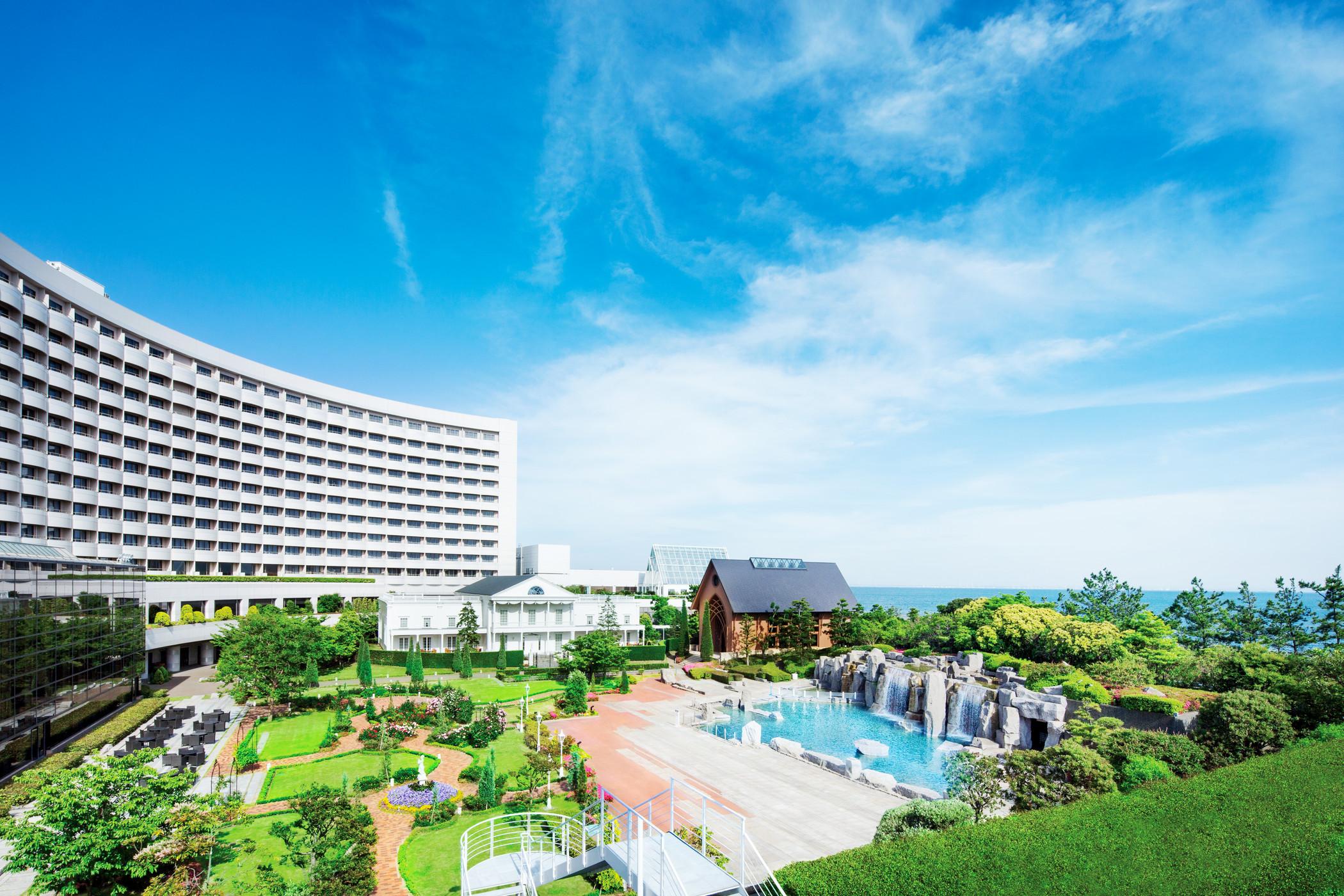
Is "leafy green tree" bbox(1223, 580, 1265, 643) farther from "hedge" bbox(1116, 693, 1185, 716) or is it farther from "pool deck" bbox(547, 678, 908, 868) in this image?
"pool deck" bbox(547, 678, 908, 868)

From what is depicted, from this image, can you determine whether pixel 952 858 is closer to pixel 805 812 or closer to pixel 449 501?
pixel 805 812

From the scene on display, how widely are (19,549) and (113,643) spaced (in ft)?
35.0

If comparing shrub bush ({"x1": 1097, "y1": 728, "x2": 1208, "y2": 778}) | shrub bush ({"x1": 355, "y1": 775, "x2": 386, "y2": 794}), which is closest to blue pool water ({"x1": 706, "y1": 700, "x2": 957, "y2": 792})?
shrub bush ({"x1": 1097, "y1": 728, "x2": 1208, "y2": 778})

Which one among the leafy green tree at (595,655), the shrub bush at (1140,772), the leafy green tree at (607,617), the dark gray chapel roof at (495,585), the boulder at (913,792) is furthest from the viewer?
the leafy green tree at (607,617)

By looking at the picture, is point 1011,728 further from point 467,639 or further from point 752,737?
point 467,639

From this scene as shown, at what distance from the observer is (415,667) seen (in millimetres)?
49312

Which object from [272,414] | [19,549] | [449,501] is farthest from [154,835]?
[449,501]

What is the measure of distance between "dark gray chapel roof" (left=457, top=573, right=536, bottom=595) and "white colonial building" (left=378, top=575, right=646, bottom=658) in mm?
131

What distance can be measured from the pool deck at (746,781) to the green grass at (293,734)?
12.0 m

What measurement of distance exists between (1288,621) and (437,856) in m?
63.1

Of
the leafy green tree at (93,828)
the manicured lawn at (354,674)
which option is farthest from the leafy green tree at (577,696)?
the leafy green tree at (93,828)

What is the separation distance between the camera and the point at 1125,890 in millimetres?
12109

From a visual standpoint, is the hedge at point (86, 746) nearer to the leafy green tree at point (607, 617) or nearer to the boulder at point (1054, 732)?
the leafy green tree at point (607, 617)

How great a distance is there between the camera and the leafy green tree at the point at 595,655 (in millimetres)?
48938
